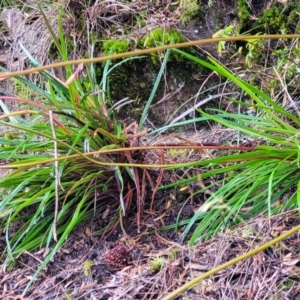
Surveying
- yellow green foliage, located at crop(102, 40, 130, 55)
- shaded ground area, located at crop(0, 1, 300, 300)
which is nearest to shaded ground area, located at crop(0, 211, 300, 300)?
shaded ground area, located at crop(0, 1, 300, 300)

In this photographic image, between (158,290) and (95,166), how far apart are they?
594 millimetres

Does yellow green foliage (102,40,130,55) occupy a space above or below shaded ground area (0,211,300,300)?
above

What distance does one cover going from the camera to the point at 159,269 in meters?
1.62

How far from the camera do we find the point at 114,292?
5.26ft

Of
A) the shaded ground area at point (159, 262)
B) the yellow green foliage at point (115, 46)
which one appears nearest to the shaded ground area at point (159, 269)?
the shaded ground area at point (159, 262)

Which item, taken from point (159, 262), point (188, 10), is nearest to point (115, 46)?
point (188, 10)

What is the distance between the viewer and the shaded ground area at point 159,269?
1.38 meters

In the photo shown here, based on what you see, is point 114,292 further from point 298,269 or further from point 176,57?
point 176,57

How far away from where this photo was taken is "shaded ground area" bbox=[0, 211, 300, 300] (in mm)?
1383

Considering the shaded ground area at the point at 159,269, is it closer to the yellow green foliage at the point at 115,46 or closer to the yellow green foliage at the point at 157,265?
the yellow green foliage at the point at 157,265

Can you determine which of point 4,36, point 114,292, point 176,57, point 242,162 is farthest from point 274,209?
point 4,36

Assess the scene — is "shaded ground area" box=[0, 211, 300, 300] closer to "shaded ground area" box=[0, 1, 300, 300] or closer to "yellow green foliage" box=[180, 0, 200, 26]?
"shaded ground area" box=[0, 1, 300, 300]

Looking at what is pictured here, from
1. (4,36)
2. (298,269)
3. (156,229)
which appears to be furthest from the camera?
(4,36)

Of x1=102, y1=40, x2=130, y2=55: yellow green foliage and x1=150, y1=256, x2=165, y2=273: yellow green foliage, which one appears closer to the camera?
x1=150, y1=256, x2=165, y2=273: yellow green foliage
